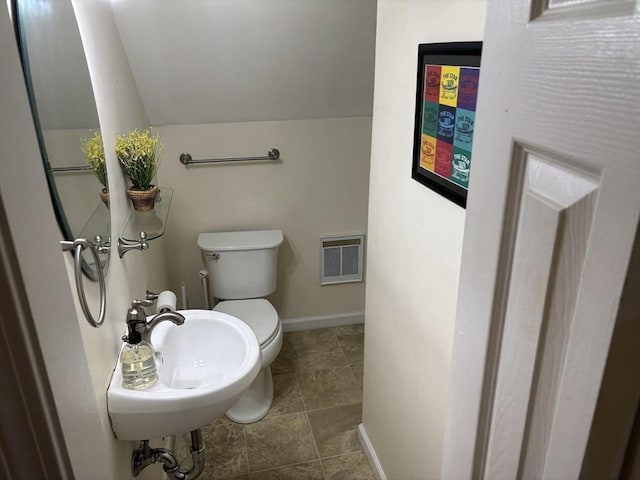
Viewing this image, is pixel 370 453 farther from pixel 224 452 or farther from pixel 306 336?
pixel 306 336

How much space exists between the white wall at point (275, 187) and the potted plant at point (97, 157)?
1.14m

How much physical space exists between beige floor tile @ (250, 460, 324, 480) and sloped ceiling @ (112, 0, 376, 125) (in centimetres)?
165

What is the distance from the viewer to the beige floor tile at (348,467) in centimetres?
209

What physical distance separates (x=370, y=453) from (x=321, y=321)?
1100 mm

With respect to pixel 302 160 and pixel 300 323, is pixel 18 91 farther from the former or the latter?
pixel 300 323

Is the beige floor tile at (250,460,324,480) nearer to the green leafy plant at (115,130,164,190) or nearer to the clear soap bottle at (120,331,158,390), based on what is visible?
the clear soap bottle at (120,331,158,390)

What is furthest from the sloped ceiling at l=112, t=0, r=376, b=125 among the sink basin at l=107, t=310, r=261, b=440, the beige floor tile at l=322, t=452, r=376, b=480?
the beige floor tile at l=322, t=452, r=376, b=480

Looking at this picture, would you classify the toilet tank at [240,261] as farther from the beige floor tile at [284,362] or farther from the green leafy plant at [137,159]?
the green leafy plant at [137,159]

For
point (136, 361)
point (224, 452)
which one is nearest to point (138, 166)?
point (136, 361)

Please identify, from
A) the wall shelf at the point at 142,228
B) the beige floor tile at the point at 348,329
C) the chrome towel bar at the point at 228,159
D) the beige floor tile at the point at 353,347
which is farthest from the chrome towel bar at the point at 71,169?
the beige floor tile at the point at 348,329

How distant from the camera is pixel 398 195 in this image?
5.22 feet

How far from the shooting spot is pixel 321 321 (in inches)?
124

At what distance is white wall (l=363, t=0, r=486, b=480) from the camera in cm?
129

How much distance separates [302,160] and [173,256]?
87 centimetres
